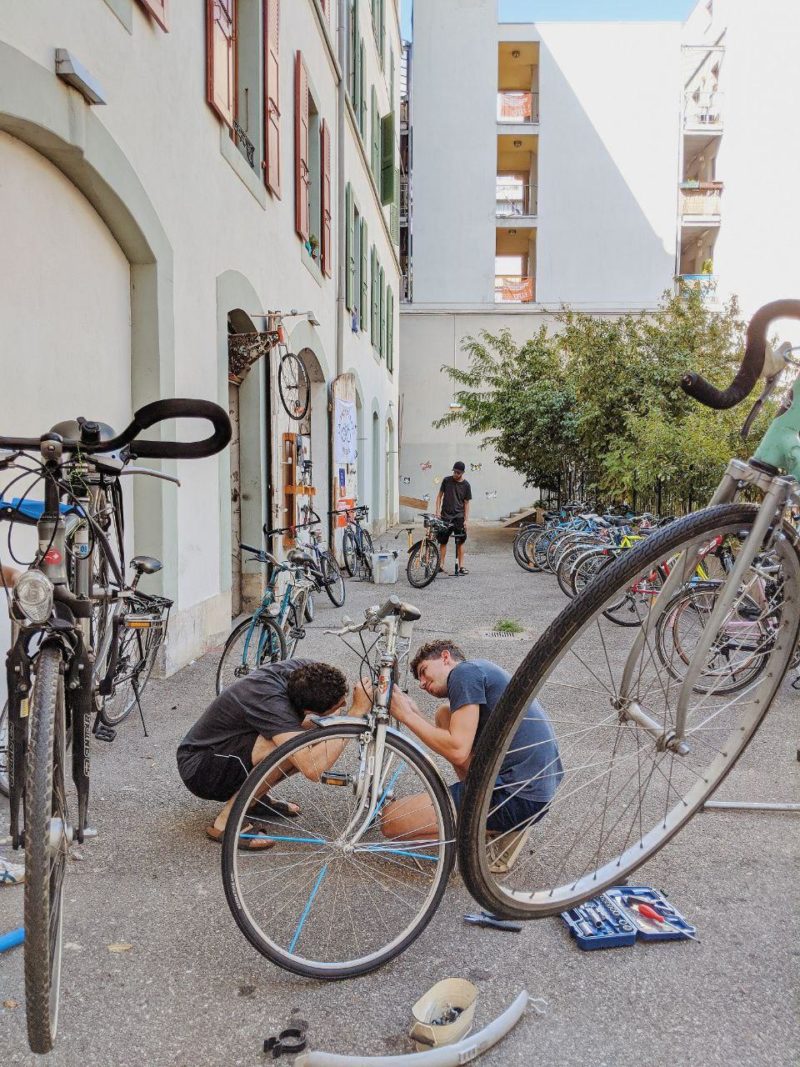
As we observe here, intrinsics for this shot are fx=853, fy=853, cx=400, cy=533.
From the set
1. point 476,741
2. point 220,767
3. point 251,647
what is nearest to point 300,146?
point 251,647

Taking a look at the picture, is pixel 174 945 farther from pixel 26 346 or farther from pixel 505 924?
pixel 26 346

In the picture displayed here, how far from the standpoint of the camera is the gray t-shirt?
3369mm

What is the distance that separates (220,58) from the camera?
23.0 feet

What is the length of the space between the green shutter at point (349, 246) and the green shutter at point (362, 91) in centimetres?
180

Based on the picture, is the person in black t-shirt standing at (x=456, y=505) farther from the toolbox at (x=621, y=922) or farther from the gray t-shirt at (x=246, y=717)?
the toolbox at (x=621, y=922)

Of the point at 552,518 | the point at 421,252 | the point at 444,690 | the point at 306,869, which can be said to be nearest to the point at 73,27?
the point at 444,690

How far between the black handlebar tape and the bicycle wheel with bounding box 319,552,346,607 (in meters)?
7.48

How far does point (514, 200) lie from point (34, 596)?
2894 centimetres

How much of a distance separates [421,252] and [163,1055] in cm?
2704

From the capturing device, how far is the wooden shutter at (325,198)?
37.6 ft

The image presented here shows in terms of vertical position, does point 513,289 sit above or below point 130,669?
above

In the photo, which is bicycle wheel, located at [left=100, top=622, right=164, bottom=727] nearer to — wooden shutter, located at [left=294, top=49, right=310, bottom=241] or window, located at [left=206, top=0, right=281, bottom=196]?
window, located at [left=206, top=0, right=281, bottom=196]

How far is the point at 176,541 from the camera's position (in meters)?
6.13

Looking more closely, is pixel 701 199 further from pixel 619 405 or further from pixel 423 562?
pixel 423 562
